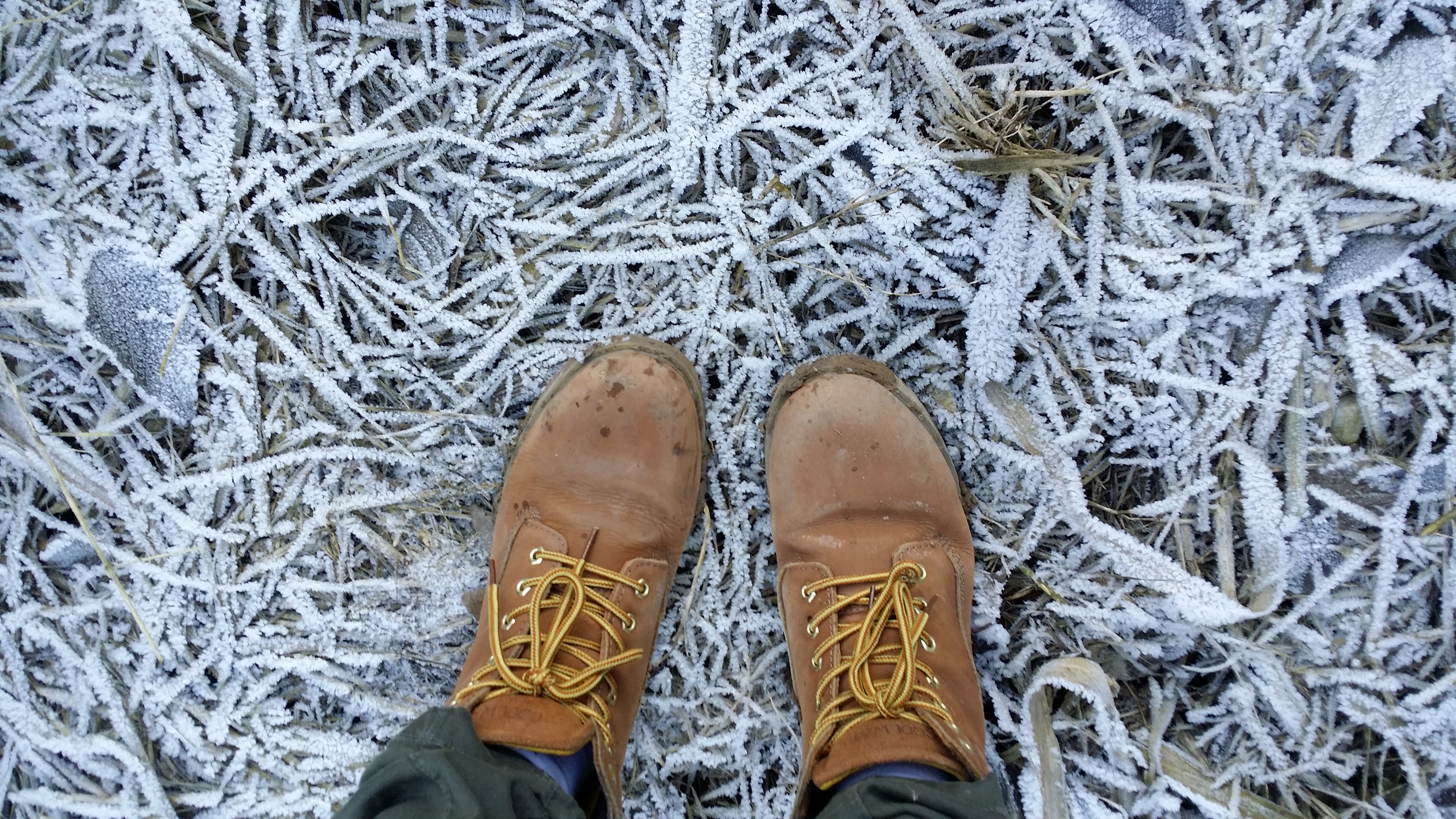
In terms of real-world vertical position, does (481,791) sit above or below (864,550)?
below

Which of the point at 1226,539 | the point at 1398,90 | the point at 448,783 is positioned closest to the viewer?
the point at 448,783

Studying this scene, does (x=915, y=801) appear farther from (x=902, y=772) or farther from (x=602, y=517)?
(x=602, y=517)

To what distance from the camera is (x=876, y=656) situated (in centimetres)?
99

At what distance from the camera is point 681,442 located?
105cm

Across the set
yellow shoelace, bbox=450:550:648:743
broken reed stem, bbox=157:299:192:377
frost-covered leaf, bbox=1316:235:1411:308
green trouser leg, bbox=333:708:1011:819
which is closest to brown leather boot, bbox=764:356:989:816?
green trouser leg, bbox=333:708:1011:819

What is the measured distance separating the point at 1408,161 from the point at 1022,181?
1.49 ft

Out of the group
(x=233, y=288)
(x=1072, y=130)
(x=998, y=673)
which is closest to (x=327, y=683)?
(x=233, y=288)

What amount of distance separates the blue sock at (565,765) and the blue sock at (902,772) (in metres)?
0.35

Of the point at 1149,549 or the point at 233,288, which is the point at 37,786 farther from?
the point at 1149,549

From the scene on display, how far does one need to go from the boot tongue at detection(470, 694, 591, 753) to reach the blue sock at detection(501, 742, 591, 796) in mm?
32

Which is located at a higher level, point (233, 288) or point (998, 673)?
point (233, 288)

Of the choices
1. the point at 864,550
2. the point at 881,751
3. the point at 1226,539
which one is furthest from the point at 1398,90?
the point at 881,751

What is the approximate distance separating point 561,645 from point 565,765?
0.17 m

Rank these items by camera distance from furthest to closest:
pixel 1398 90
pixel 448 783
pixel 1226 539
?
1. pixel 1226 539
2. pixel 1398 90
3. pixel 448 783
